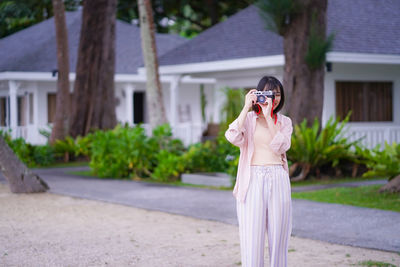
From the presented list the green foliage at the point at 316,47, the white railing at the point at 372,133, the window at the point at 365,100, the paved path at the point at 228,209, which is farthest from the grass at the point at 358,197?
the window at the point at 365,100

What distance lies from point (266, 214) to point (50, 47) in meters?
22.7

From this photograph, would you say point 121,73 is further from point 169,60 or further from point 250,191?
point 250,191

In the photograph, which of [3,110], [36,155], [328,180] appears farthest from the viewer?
[3,110]

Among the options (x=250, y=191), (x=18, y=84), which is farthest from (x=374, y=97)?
(x=250, y=191)

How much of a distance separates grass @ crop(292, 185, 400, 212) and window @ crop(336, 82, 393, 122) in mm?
6559

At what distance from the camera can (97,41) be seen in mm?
20594

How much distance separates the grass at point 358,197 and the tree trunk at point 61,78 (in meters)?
11.2

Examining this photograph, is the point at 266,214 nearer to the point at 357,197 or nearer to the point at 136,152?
the point at 357,197

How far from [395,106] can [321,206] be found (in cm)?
956

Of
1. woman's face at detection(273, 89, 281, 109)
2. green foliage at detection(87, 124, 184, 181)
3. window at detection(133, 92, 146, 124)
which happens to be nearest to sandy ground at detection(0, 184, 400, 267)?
woman's face at detection(273, 89, 281, 109)

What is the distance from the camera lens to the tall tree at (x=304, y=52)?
13.4 m

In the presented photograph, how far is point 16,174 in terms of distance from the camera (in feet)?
40.8

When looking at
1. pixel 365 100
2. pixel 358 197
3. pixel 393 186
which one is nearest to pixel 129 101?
pixel 365 100

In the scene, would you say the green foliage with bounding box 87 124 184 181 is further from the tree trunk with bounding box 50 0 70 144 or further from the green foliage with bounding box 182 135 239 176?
the tree trunk with bounding box 50 0 70 144
